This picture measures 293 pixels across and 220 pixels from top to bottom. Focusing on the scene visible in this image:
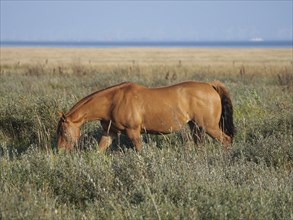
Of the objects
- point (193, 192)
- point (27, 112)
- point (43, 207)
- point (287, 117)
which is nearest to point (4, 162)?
point (43, 207)

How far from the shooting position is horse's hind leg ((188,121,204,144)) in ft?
30.8

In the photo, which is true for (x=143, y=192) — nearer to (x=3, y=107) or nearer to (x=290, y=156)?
(x=290, y=156)

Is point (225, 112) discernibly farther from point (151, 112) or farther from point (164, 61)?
point (164, 61)

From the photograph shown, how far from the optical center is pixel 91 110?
8.72 m

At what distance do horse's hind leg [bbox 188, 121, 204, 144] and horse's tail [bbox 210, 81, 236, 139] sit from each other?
59 cm

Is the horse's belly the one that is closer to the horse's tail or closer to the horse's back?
the horse's back

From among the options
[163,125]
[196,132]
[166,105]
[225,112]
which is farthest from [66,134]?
[225,112]

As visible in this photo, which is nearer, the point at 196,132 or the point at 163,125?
the point at 163,125

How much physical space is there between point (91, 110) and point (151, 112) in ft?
3.47

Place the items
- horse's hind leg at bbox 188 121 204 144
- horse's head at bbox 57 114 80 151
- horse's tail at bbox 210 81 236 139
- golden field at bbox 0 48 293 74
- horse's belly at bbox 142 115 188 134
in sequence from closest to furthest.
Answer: horse's head at bbox 57 114 80 151
horse's belly at bbox 142 115 188 134
horse's hind leg at bbox 188 121 204 144
horse's tail at bbox 210 81 236 139
golden field at bbox 0 48 293 74

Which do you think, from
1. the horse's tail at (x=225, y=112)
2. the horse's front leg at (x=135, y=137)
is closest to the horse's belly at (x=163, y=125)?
the horse's front leg at (x=135, y=137)

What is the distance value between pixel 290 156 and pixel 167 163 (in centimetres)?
238

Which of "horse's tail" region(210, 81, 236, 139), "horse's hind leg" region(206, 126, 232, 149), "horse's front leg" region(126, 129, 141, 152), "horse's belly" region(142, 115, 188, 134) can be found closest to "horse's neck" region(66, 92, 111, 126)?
"horse's front leg" region(126, 129, 141, 152)

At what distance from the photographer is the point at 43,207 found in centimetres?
502
